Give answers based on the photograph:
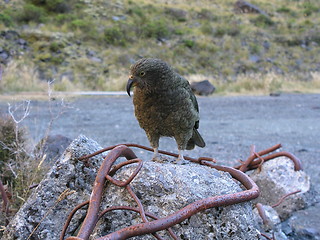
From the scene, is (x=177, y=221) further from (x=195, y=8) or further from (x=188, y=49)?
(x=195, y=8)

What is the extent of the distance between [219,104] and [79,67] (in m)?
10.8

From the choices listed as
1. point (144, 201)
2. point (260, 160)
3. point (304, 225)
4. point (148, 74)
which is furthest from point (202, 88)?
point (144, 201)

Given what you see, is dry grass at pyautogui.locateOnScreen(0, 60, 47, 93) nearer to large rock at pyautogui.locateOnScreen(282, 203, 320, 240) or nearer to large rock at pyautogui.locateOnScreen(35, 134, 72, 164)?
large rock at pyautogui.locateOnScreen(35, 134, 72, 164)

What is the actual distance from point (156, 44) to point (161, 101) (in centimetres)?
2707

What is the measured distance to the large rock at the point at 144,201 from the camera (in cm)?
→ 132

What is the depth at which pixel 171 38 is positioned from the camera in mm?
30109

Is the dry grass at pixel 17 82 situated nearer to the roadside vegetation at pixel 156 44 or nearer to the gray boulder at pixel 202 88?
the roadside vegetation at pixel 156 44

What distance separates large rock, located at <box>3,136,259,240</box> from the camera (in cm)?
132

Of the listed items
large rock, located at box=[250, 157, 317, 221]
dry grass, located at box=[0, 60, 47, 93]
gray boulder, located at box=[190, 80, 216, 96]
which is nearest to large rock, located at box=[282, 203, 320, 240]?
large rock, located at box=[250, 157, 317, 221]

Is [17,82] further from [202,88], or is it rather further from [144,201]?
[144,201]

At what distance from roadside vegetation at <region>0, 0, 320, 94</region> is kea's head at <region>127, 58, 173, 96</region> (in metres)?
12.6

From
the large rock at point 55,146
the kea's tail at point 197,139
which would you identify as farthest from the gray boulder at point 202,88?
the kea's tail at point 197,139

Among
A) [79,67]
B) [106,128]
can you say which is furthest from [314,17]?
[106,128]

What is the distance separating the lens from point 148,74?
2000 millimetres
